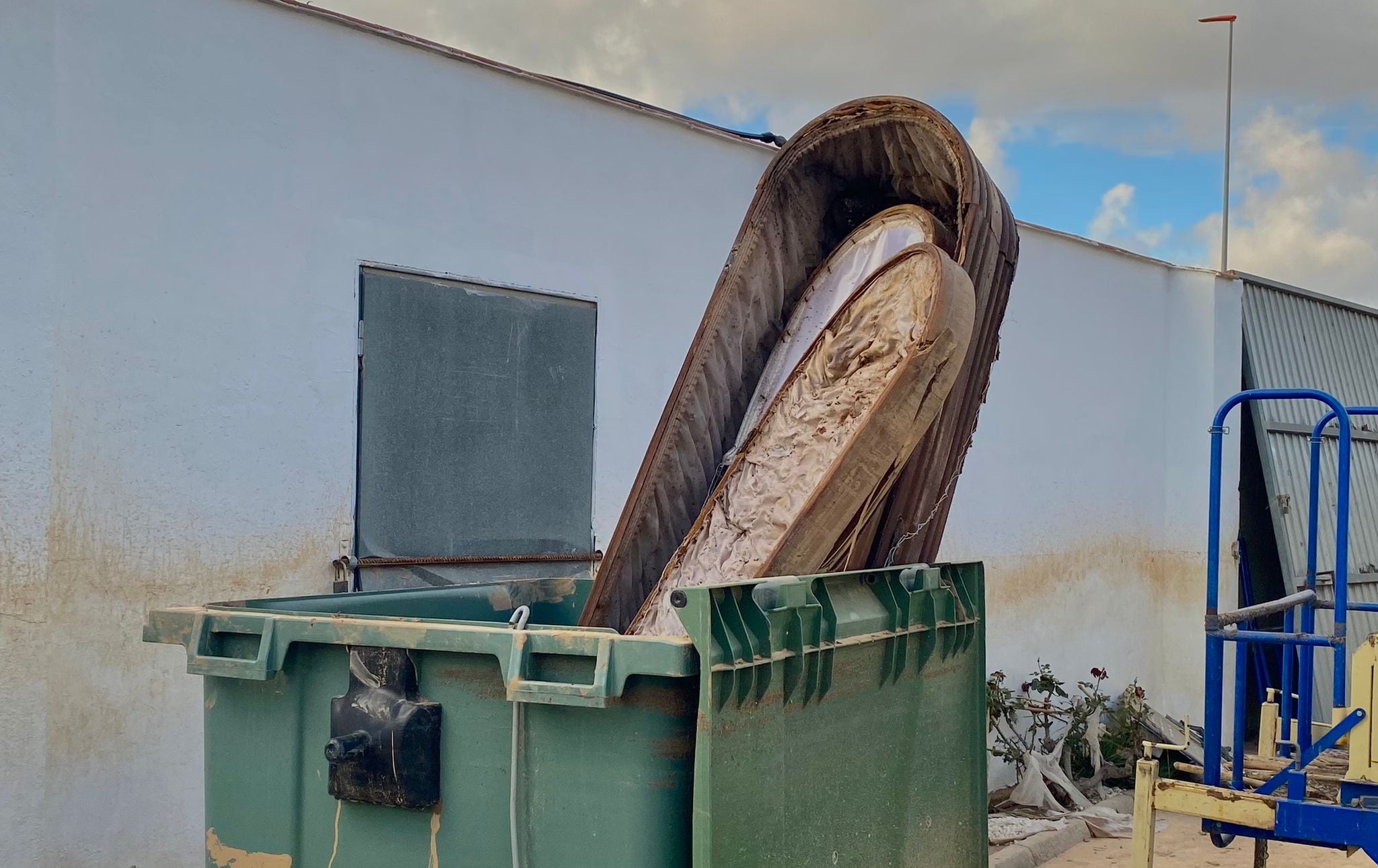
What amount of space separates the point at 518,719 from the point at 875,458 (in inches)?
52.5

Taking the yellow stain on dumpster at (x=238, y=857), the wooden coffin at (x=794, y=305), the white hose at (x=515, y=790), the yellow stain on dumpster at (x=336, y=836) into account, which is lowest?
the yellow stain on dumpster at (x=238, y=857)

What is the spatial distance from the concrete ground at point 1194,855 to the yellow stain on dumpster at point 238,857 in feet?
16.9

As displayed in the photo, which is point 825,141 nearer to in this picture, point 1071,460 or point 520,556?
point 520,556

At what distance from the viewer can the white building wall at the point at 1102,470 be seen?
943 centimetres

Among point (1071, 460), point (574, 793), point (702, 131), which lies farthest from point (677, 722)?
point (1071, 460)

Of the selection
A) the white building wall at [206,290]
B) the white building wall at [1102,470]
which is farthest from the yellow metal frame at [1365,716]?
the white building wall at [1102,470]

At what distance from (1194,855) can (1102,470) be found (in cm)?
385

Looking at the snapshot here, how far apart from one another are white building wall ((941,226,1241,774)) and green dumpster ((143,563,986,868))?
5.83m

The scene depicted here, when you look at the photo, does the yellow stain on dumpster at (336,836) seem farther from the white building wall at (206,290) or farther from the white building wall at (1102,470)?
the white building wall at (1102,470)

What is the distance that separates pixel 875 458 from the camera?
3.46m

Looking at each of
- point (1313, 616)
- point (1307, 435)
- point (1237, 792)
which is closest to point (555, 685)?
point (1237, 792)

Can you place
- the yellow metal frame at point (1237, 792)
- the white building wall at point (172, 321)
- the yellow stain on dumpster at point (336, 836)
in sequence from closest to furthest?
1. the yellow stain on dumpster at point (336, 836)
2. the yellow metal frame at point (1237, 792)
3. the white building wall at point (172, 321)

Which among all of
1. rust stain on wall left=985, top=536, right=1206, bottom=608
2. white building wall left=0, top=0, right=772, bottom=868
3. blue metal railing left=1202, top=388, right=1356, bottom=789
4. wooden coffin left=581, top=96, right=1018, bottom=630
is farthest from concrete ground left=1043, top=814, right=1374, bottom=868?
white building wall left=0, top=0, right=772, bottom=868

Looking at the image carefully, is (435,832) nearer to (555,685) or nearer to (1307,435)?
(555,685)
